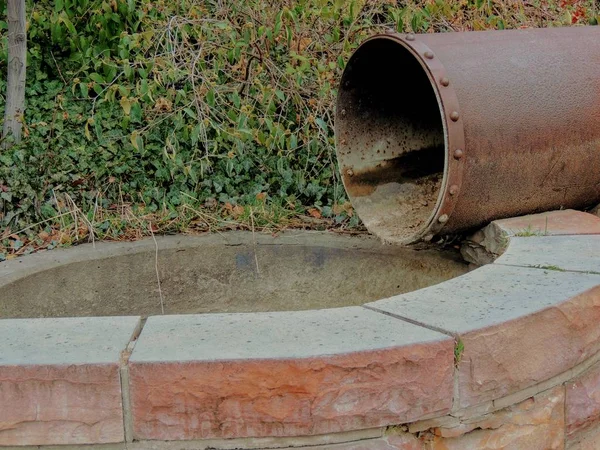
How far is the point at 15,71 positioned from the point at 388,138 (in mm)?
2408

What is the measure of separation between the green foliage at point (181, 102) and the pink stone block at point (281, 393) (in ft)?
7.38

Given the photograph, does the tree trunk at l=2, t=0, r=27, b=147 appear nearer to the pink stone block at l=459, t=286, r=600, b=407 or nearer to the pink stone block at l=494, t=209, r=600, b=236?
the pink stone block at l=494, t=209, r=600, b=236


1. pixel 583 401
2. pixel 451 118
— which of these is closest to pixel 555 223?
pixel 451 118

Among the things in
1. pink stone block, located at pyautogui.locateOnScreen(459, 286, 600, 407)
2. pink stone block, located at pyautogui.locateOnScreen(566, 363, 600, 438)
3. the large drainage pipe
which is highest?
the large drainage pipe

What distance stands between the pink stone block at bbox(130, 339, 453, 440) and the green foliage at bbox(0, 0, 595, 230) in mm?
2250

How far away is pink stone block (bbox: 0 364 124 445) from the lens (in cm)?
178

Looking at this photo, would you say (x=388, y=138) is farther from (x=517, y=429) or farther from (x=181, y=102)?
(x=517, y=429)

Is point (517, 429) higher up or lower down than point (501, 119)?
lower down

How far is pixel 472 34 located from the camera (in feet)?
10.2

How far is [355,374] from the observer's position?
6.07ft

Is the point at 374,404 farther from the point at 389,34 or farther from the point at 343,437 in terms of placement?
the point at 389,34

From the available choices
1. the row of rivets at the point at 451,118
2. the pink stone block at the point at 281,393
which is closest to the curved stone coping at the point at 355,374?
the pink stone block at the point at 281,393

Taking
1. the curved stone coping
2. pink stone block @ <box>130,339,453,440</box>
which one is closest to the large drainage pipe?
the curved stone coping

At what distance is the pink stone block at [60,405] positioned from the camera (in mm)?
1783
